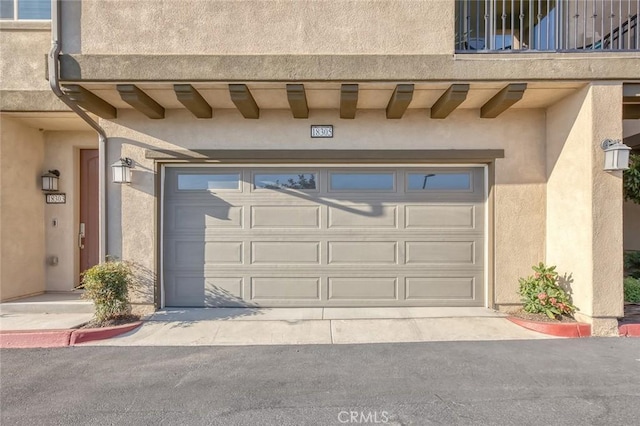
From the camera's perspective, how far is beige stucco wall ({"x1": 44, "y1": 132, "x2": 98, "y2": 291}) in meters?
6.38

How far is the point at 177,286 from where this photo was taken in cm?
562

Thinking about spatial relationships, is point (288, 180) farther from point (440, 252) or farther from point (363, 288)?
point (440, 252)

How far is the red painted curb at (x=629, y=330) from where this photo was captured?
4.61 metres

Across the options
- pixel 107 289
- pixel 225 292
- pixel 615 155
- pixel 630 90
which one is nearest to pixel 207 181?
pixel 225 292

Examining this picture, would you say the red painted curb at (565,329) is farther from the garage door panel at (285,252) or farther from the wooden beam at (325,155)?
the garage door panel at (285,252)

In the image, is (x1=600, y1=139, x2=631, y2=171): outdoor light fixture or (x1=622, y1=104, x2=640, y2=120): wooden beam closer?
(x1=600, y1=139, x2=631, y2=171): outdoor light fixture

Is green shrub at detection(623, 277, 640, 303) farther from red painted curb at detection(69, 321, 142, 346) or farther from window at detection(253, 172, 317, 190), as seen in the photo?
red painted curb at detection(69, 321, 142, 346)

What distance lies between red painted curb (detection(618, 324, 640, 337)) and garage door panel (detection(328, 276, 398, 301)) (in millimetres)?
3033

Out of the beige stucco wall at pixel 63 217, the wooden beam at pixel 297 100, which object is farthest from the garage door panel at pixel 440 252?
the beige stucco wall at pixel 63 217

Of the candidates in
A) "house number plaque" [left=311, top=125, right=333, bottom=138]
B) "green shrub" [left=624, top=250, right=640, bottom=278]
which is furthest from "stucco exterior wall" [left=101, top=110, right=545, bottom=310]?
"green shrub" [left=624, top=250, right=640, bottom=278]

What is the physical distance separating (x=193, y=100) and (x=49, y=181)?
11.8ft

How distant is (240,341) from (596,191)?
5.20 metres

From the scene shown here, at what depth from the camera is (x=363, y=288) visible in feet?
18.4

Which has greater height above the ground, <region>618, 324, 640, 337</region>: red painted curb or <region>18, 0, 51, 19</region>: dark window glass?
<region>18, 0, 51, 19</region>: dark window glass
